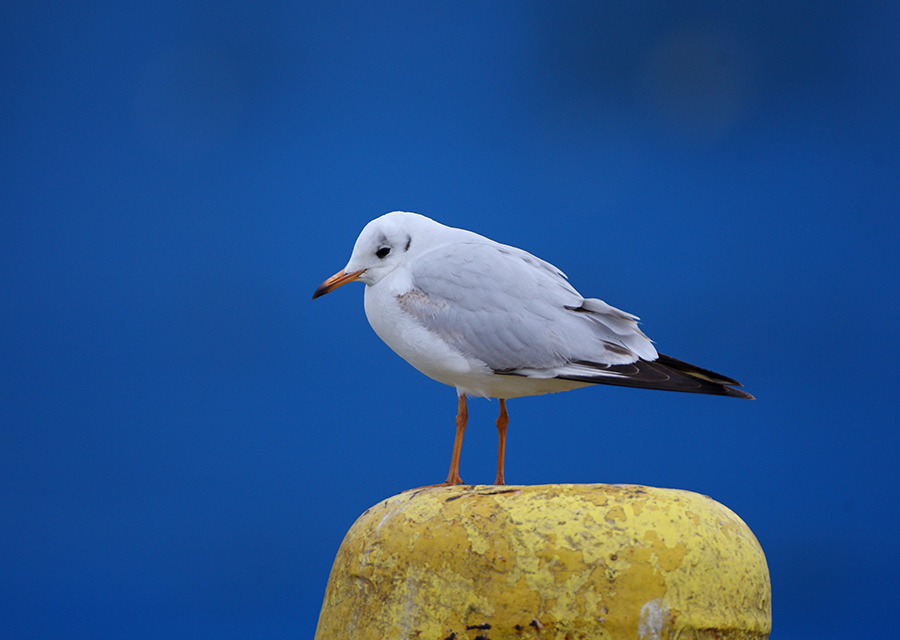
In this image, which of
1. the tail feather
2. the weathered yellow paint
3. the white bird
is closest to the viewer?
the weathered yellow paint

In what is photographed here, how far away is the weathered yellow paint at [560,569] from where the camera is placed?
7.30 ft

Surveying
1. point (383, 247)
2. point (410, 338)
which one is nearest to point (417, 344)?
point (410, 338)

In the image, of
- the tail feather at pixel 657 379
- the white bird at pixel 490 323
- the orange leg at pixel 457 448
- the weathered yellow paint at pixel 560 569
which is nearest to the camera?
the weathered yellow paint at pixel 560 569

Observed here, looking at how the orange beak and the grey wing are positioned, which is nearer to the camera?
the grey wing

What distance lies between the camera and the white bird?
2631mm

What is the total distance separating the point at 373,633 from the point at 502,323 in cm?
109

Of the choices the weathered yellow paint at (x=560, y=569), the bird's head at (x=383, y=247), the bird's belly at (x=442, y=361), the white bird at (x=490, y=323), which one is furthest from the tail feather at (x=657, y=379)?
the bird's head at (x=383, y=247)

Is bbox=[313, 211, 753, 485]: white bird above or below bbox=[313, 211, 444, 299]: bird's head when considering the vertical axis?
below

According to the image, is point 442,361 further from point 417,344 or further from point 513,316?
point 513,316

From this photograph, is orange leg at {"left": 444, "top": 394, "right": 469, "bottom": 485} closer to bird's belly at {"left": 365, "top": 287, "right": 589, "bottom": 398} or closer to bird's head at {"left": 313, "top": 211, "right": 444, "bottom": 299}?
bird's belly at {"left": 365, "top": 287, "right": 589, "bottom": 398}

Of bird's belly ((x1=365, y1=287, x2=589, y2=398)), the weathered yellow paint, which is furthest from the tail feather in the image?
the weathered yellow paint

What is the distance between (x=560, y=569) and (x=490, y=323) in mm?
859

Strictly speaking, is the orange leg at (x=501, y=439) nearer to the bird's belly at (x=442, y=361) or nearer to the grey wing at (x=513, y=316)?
the bird's belly at (x=442, y=361)

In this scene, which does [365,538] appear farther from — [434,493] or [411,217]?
[411,217]
